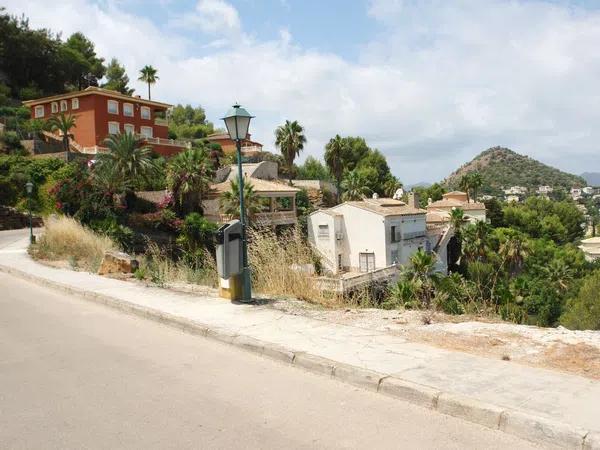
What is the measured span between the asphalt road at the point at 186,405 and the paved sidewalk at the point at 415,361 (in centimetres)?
37

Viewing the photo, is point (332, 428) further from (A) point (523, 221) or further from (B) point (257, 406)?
(A) point (523, 221)

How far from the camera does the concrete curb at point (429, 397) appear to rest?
12.5 ft

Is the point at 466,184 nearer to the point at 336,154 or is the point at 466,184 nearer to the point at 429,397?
the point at 336,154

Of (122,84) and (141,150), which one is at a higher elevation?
(122,84)

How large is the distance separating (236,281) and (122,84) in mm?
76285

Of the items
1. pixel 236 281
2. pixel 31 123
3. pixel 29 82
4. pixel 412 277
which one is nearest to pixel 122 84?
pixel 29 82

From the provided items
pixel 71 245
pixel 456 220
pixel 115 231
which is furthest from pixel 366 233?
pixel 71 245

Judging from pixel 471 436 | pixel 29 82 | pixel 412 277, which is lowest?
pixel 412 277

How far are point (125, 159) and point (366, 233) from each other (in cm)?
1776

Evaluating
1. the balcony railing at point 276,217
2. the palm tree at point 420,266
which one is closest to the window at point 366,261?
the balcony railing at point 276,217

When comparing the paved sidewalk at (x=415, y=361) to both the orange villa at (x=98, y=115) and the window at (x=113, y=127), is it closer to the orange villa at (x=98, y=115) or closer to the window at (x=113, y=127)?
the orange villa at (x=98, y=115)

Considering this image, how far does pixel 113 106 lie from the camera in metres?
51.8

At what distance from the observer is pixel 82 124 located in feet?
166

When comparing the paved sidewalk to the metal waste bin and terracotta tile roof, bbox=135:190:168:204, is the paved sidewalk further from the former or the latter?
terracotta tile roof, bbox=135:190:168:204
